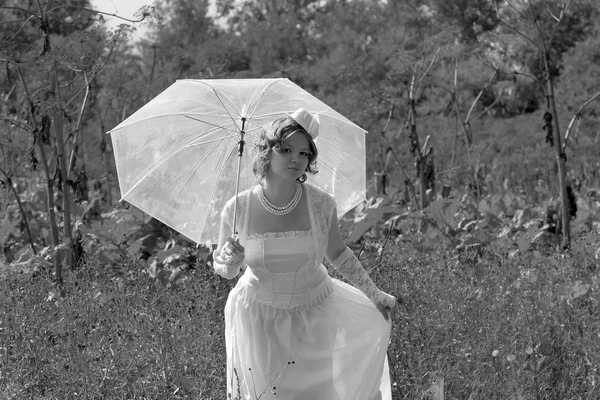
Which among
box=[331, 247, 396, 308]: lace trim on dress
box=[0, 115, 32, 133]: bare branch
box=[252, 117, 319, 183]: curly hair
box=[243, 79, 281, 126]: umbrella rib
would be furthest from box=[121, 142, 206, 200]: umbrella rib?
box=[0, 115, 32, 133]: bare branch

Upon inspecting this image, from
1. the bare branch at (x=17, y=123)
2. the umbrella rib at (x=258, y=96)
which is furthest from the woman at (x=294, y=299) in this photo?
the bare branch at (x=17, y=123)

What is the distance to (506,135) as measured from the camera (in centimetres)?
1883

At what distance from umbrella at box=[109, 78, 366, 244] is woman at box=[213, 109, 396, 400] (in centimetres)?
35

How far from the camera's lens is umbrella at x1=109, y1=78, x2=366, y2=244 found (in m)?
3.47

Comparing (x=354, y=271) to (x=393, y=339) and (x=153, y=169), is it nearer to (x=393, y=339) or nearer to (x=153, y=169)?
(x=393, y=339)

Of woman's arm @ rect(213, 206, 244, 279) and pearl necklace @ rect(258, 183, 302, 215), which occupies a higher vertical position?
pearl necklace @ rect(258, 183, 302, 215)

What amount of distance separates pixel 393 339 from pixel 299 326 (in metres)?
0.77

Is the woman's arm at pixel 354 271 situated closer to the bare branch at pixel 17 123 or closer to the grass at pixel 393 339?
the grass at pixel 393 339

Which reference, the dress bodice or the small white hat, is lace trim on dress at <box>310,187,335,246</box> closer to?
the dress bodice

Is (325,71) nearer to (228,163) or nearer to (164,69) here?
(164,69)

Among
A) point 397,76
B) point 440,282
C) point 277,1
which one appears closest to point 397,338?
point 440,282

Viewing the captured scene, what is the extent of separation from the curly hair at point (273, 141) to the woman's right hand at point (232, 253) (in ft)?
1.05

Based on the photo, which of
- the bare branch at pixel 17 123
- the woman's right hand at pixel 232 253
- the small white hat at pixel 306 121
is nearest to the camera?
the woman's right hand at pixel 232 253

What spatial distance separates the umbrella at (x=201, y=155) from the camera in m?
3.47
